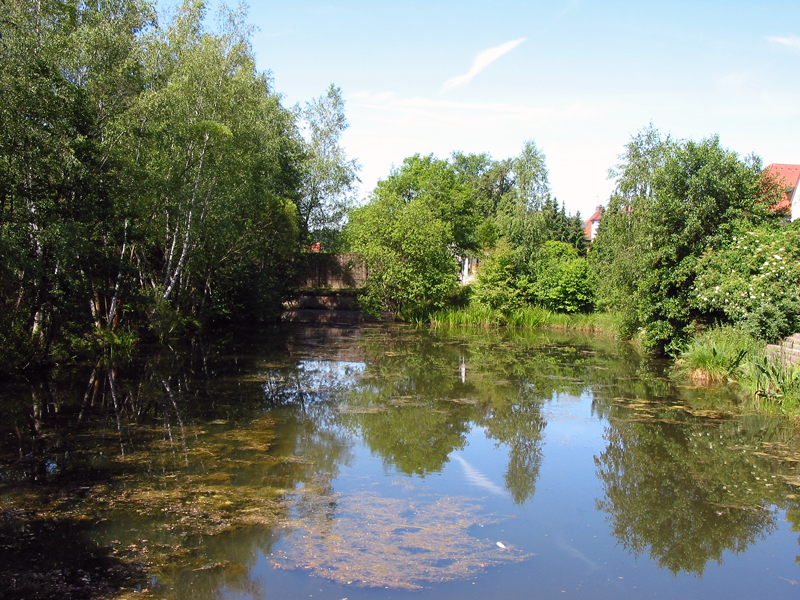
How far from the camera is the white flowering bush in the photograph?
10680 millimetres

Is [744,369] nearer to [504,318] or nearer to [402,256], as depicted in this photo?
[504,318]

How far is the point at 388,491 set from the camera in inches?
231

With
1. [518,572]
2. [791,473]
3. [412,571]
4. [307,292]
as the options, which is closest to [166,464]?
[412,571]

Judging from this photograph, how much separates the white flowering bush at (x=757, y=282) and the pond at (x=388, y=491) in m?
1.75

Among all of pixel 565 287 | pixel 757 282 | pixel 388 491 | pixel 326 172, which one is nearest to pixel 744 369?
pixel 757 282

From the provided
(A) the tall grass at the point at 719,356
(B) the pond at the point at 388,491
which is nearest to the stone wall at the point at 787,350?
(A) the tall grass at the point at 719,356

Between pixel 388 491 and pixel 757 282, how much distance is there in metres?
8.55

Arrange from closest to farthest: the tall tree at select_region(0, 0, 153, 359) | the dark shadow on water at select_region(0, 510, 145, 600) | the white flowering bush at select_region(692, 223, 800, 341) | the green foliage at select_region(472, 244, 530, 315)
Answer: the dark shadow on water at select_region(0, 510, 145, 600) < the tall tree at select_region(0, 0, 153, 359) < the white flowering bush at select_region(692, 223, 800, 341) < the green foliage at select_region(472, 244, 530, 315)

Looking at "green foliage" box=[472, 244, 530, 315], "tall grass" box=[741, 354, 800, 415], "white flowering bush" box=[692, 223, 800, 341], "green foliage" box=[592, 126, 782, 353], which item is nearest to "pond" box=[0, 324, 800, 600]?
"tall grass" box=[741, 354, 800, 415]

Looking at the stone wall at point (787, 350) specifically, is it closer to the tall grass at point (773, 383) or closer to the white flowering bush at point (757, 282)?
the tall grass at point (773, 383)

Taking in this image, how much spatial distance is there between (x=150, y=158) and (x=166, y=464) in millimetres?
10180

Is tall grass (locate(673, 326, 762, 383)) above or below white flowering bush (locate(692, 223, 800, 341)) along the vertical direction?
below

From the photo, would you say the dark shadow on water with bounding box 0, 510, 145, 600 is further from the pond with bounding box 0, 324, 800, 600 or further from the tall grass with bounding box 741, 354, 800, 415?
the tall grass with bounding box 741, 354, 800, 415

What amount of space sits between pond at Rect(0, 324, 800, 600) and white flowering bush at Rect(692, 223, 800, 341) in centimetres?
175
